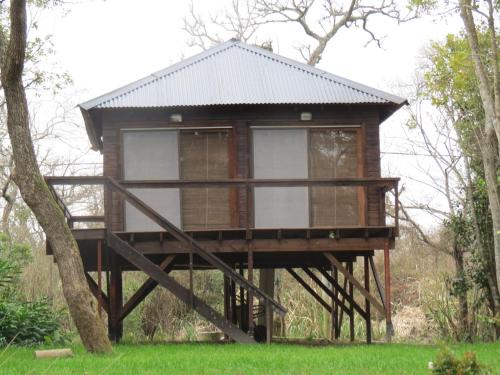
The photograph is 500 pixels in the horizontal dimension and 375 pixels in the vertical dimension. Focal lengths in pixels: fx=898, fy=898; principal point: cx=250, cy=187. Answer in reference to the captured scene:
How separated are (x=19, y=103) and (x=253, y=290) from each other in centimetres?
445

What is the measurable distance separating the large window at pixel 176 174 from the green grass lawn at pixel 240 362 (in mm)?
3603

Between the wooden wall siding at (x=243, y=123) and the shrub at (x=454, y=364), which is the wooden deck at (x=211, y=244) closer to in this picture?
the wooden wall siding at (x=243, y=123)

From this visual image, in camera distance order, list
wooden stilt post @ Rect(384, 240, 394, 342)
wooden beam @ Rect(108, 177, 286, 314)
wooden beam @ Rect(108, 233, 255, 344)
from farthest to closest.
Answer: wooden stilt post @ Rect(384, 240, 394, 342) < wooden beam @ Rect(108, 233, 255, 344) < wooden beam @ Rect(108, 177, 286, 314)

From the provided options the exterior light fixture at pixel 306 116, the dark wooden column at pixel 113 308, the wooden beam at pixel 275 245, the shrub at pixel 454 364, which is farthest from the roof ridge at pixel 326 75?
the shrub at pixel 454 364

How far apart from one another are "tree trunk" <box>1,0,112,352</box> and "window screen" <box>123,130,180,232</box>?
3.65 meters

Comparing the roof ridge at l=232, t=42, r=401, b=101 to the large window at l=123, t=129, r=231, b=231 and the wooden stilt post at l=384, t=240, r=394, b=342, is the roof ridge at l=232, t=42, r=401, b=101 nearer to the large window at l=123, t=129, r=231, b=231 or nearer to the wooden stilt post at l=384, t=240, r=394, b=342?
the large window at l=123, t=129, r=231, b=231

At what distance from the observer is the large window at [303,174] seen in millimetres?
14711

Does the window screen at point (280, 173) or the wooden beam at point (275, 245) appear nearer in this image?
the wooden beam at point (275, 245)

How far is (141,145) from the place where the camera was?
14.7 metres

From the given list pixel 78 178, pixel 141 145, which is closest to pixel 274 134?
pixel 141 145

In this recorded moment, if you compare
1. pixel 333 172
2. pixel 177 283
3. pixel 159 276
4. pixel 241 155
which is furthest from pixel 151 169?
pixel 333 172

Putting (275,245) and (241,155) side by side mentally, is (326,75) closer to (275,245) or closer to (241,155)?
(241,155)

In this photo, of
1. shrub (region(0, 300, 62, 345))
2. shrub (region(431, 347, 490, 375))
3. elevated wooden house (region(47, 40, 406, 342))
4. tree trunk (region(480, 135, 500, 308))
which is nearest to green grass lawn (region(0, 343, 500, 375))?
shrub (region(431, 347, 490, 375))

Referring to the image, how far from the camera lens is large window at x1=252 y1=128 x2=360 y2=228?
1471cm
